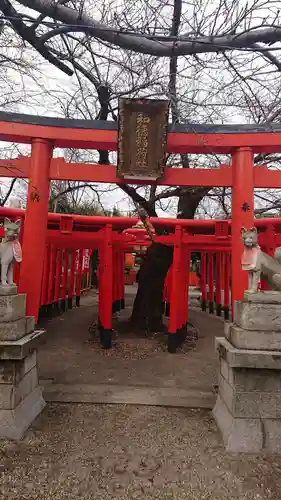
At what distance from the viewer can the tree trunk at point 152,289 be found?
31.8 feet

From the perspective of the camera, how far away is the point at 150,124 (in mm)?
5230

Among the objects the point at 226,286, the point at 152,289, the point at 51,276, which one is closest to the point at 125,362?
the point at 152,289

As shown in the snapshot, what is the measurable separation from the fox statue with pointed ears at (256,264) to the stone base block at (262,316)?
0.26 metres

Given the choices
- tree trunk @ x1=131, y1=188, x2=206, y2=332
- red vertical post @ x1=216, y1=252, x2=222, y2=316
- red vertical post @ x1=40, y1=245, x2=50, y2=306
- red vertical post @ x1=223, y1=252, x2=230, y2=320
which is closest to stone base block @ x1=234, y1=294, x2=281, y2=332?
tree trunk @ x1=131, y1=188, x2=206, y2=332

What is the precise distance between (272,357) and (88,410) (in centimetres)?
269

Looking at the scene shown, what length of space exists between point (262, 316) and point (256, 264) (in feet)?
2.16

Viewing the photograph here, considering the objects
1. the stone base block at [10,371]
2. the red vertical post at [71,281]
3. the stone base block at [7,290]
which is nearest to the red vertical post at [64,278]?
the red vertical post at [71,281]

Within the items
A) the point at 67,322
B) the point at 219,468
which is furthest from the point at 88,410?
the point at 67,322

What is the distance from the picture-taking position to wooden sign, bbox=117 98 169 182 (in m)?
5.11

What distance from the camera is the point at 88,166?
555 cm

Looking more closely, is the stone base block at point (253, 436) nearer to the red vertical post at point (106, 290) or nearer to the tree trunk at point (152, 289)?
the red vertical post at point (106, 290)

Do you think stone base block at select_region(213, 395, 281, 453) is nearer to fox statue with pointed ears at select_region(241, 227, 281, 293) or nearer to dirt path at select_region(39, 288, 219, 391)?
fox statue with pointed ears at select_region(241, 227, 281, 293)

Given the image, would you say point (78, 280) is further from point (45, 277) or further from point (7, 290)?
point (7, 290)

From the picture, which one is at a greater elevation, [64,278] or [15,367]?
[64,278]
